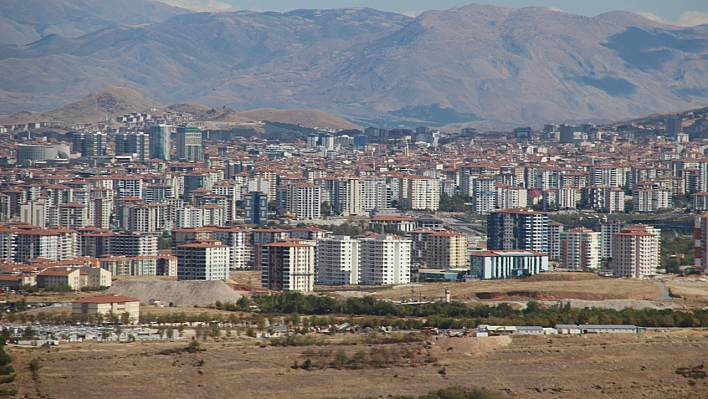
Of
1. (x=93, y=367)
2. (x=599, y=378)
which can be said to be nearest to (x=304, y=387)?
(x=93, y=367)

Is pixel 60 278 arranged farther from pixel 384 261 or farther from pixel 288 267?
pixel 384 261

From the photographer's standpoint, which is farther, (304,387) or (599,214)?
(599,214)

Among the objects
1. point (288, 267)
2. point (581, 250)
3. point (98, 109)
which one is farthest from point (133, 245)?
point (98, 109)

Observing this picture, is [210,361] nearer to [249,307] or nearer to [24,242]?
[249,307]

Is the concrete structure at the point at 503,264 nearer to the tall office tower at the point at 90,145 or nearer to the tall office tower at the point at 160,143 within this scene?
the tall office tower at the point at 90,145

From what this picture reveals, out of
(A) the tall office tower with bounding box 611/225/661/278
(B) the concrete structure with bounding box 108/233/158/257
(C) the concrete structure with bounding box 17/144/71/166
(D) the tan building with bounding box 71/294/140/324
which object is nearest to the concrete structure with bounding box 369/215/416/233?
(B) the concrete structure with bounding box 108/233/158/257
